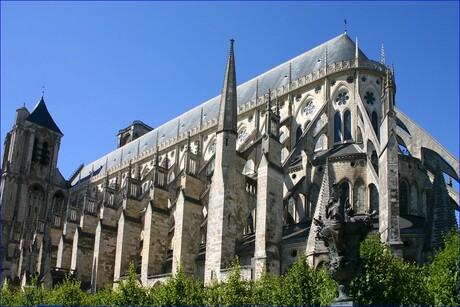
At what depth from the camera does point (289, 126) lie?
40469 millimetres

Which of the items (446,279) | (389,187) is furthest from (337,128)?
(446,279)

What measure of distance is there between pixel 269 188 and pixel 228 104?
19.1 ft

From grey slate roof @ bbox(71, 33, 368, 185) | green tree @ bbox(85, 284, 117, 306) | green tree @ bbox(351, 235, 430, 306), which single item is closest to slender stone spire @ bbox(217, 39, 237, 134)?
green tree @ bbox(85, 284, 117, 306)

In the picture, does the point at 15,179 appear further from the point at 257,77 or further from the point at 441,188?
the point at 441,188

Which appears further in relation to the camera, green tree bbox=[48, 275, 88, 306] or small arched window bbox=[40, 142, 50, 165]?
small arched window bbox=[40, 142, 50, 165]

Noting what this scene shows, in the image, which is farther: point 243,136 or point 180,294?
point 243,136

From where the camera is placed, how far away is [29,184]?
209 ft

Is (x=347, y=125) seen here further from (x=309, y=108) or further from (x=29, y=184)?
(x=29, y=184)

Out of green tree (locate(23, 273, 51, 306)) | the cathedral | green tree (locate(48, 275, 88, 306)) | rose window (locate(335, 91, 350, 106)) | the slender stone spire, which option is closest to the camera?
the cathedral

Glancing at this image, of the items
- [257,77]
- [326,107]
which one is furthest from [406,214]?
[257,77]

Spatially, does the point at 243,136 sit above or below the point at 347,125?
above

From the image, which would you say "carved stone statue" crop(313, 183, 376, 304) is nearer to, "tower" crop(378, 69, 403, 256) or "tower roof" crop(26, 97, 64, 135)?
"tower" crop(378, 69, 403, 256)

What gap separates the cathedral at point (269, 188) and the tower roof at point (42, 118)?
53.5 feet

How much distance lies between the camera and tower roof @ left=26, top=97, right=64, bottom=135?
68.4 metres
